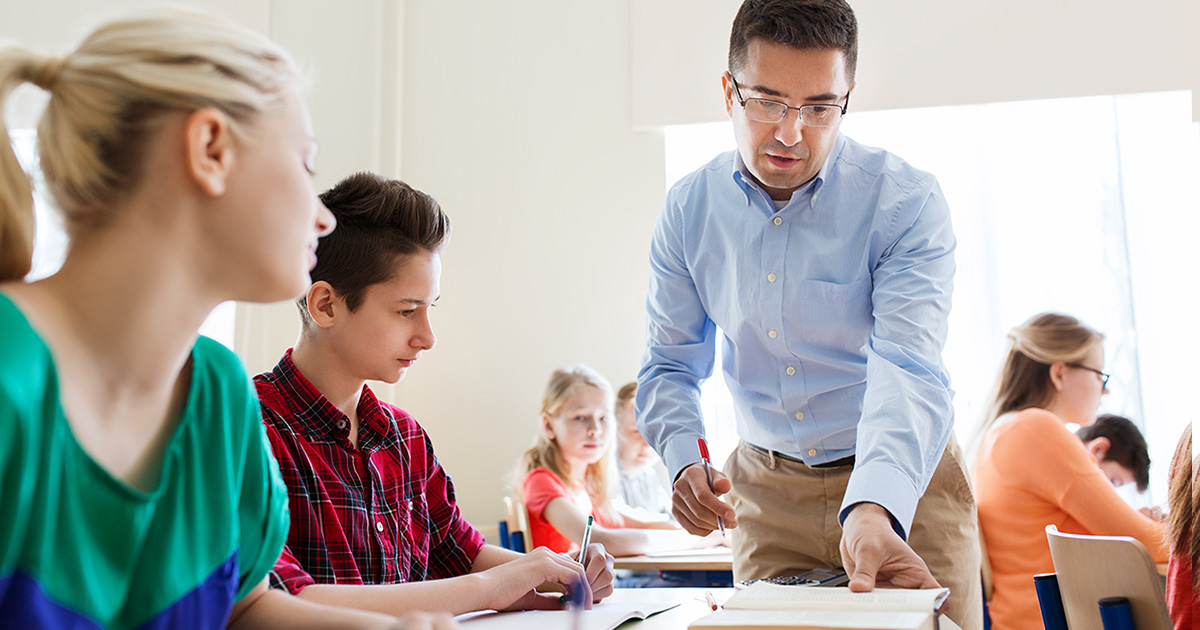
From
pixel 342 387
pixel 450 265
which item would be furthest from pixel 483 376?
pixel 342 387

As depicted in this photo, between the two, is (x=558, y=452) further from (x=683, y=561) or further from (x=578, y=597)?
(x=578, y=597)

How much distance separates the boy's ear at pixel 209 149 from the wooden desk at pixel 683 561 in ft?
7.65

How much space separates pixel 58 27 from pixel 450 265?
6.42 feet

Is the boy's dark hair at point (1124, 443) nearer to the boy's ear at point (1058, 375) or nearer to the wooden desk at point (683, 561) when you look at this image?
the boy's ear at point (1058, 375)

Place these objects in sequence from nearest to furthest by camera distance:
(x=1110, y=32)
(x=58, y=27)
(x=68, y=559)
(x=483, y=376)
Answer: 1. (x=68, y=559)
2. (x=58, y=27)
3. (x=1110, y=32)
4. (x=483, y=376)

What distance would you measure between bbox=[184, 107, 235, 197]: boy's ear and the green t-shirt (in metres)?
0.17

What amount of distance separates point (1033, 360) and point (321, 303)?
223cm

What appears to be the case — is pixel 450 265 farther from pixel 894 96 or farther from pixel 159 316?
pixel 159 316

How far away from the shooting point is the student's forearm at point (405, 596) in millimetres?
1174

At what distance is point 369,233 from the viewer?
5.05 feet

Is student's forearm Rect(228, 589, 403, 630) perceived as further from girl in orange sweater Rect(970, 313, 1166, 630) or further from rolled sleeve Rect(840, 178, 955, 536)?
girl in orange sweater Rect(970, 313, 1166, 630)

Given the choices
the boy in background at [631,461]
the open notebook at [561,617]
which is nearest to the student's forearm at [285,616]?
the open notebook at [561,617]

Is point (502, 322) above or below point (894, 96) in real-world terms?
below

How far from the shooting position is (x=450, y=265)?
4.62 m
